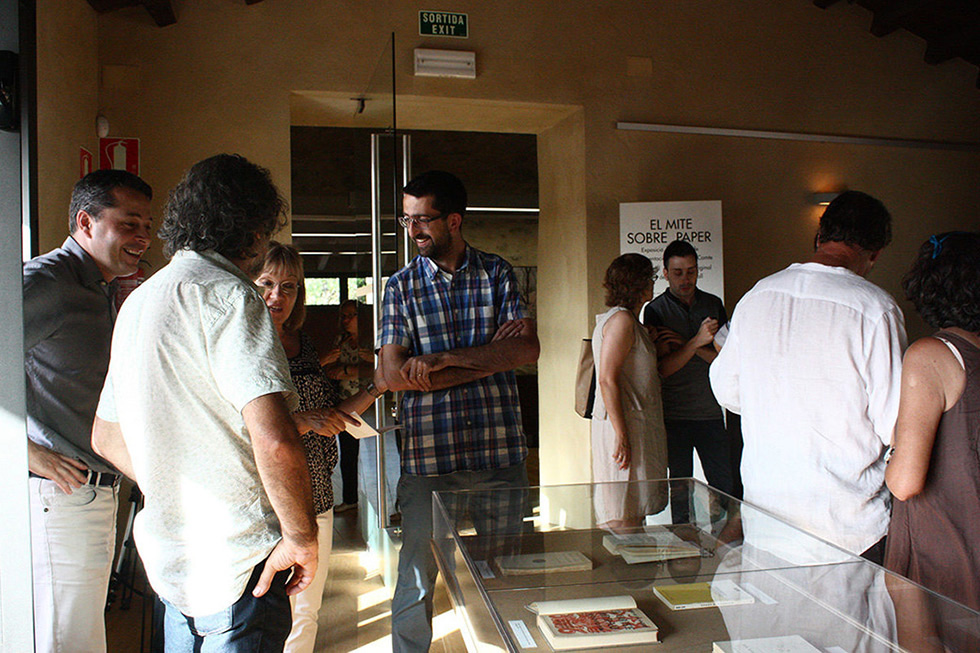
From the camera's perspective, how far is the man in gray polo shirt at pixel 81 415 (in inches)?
79.4

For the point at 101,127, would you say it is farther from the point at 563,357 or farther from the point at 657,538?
the point at 657,538

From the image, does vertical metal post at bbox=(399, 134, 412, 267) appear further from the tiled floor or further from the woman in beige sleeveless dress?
the tiled floor

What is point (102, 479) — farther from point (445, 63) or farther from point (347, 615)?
point (445, 63)

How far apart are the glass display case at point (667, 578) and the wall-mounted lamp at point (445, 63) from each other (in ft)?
12.1

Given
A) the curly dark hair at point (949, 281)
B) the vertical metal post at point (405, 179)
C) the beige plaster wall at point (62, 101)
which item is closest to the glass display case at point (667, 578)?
the curly dark hair at point (949, 281)

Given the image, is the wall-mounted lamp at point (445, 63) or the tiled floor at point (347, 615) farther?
the wall-mounted lamp at point (445, 63)

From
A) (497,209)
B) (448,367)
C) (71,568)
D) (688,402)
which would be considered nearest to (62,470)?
(71,568)

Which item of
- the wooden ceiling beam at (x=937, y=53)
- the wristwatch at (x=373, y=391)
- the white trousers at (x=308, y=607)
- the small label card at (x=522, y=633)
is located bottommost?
the white trousers at (x=308, y=607)

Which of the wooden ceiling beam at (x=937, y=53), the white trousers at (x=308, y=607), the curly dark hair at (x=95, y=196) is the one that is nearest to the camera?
the curly dark hair at (x=95, y=196)

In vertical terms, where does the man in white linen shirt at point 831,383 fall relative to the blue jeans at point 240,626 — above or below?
above

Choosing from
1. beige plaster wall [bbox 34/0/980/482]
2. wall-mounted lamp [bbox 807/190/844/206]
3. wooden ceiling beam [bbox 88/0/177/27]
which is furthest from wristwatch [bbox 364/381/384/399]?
wall-mounted lamp [bbox 807/190/844/206]

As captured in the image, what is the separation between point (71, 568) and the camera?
2172 millimetres

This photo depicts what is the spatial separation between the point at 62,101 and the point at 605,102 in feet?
11.0

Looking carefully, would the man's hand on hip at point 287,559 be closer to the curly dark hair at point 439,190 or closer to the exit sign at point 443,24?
the curly dark hair at point 439,190
